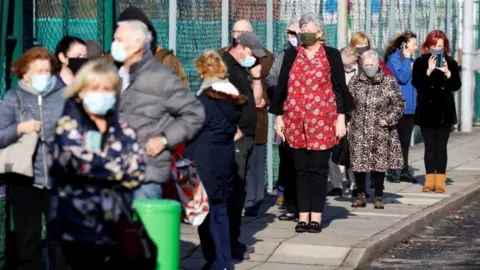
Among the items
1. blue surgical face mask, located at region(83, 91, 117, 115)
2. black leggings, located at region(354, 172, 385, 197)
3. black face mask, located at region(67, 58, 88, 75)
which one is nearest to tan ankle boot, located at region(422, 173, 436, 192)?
black leggings, located at region(354, 172, 385, 197)

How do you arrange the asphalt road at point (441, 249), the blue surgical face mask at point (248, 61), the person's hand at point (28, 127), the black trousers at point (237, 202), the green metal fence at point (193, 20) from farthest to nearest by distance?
1. the asphalt road at point (441, 249)
2. the blue surgical face mask at point (248, 61)
3. the black trousers at point (237, 202)
4. the green metal fence at point (193, 20)
5. the person's hand at point (28, 127)

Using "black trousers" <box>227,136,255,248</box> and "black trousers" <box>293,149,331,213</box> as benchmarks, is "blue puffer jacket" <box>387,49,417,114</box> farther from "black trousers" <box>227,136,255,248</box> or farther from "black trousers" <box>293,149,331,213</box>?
"black trousers" <box>227,136,255,248</box>

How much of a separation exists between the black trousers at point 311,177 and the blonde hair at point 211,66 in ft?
7.55

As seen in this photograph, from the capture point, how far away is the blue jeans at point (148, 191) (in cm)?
752

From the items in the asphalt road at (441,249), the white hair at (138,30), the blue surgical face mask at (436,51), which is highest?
the white hair at (138,30)

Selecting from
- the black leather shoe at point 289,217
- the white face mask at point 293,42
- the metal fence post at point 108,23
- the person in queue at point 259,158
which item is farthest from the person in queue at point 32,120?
the white face mask at point 293,42

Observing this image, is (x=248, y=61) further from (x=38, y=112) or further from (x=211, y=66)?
(x=38, y=112)

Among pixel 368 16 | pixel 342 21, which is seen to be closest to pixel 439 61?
pixel 342 21

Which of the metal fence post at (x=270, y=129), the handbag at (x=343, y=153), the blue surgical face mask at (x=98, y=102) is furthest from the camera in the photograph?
the metal fence post at (x=270, y=129)

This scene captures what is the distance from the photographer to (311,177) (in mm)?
11812

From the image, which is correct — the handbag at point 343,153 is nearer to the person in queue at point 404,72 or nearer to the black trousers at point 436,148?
the black trousers at point 436,148

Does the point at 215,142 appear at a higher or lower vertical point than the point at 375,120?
higher

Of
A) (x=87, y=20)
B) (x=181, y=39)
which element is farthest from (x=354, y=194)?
(x=87, y=20)

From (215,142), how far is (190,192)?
2.77 ft
